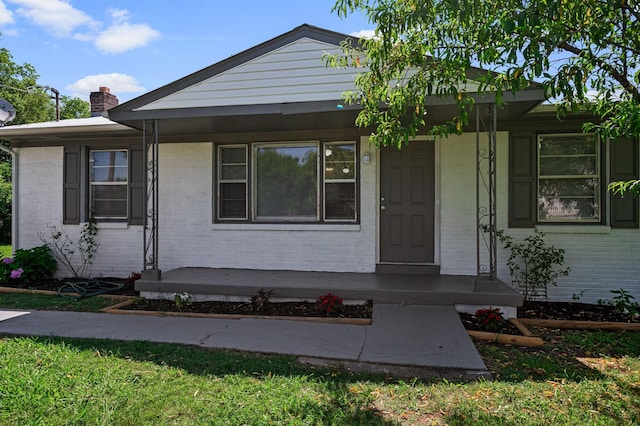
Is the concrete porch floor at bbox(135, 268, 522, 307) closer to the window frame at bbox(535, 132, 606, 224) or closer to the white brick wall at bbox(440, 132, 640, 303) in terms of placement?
the white brick wall at bbox(440, 132, 640, 303)

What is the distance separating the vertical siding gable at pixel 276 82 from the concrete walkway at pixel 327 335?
10.6 ft

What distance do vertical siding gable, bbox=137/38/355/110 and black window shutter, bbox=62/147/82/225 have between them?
2764 mm

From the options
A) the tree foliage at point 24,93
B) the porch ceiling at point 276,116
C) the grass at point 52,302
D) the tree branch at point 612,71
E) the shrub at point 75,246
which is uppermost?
the tree foliage at point 24,93

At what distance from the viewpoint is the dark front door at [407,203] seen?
21.9 ft

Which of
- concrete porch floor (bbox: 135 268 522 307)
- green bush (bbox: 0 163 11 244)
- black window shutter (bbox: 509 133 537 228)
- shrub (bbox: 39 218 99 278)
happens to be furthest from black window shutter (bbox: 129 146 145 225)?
green bush (bbox: 0 163 11 244)

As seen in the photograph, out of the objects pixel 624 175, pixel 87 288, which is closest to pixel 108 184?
pixel 87 288

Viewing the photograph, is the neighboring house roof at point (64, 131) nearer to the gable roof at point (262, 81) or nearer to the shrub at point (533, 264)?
the gable roof at point (262, 81)

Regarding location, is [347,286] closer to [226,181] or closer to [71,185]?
[226,181]

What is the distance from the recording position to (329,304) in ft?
17.2

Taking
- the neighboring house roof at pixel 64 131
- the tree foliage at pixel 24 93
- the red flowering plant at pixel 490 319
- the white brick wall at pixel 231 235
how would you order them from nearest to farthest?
the red flowering plant at pixel 490 319, the white brick wall at pixel 231 235, the neighboring house roof at pixel 64 131, the tree foliage at pixel 24 93

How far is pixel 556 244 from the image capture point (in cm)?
613

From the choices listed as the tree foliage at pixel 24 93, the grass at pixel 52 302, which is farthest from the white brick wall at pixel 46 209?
the tree foliage at pixel 24 93

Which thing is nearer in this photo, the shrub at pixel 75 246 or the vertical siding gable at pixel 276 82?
the vertical siding gable at pixel 276 82

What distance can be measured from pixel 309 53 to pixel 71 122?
215 inches
